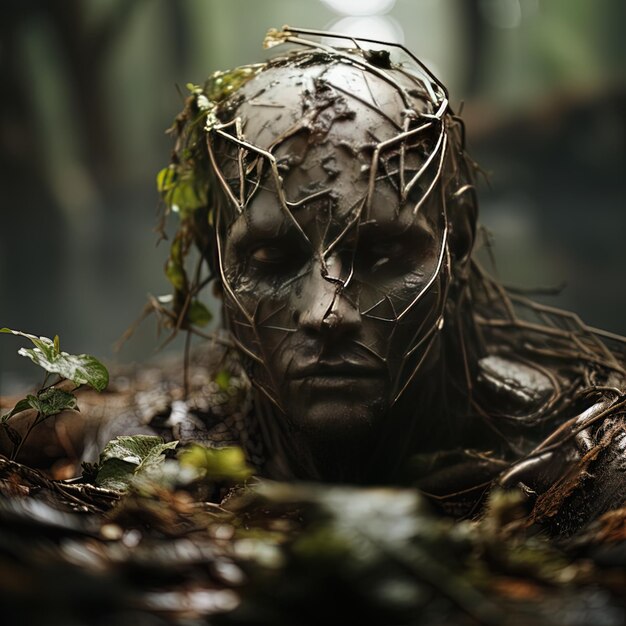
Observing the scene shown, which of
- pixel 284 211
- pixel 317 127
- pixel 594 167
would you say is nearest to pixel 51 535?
pixel 284 211

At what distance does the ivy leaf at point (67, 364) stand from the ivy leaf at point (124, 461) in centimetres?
8

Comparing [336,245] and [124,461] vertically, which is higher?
[336,245]

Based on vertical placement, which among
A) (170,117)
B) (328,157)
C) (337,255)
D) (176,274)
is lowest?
(170,117)

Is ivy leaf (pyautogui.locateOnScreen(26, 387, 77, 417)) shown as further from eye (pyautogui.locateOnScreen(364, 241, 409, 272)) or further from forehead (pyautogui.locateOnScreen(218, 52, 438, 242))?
eye (pyautogui.locateOnScreen(364, 241, 409, 272))

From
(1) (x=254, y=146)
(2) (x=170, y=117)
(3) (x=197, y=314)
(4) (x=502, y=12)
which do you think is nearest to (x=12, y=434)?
(3) (x=197, y=314)

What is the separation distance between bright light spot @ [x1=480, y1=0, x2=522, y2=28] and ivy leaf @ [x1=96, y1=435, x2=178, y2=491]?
3.00 metres

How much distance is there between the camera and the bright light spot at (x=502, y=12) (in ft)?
10.9

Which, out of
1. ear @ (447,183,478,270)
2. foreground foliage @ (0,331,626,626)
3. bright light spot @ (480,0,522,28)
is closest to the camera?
foreground foliage @ (0,331,626,626)

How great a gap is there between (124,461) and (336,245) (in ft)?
1.23

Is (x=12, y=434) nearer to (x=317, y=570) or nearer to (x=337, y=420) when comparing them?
(x=337, y=420)

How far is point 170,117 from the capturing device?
3.58 metres

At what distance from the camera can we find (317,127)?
983 mm

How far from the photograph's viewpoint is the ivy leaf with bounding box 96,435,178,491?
91 cm

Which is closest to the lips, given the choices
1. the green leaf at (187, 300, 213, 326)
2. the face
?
the face
